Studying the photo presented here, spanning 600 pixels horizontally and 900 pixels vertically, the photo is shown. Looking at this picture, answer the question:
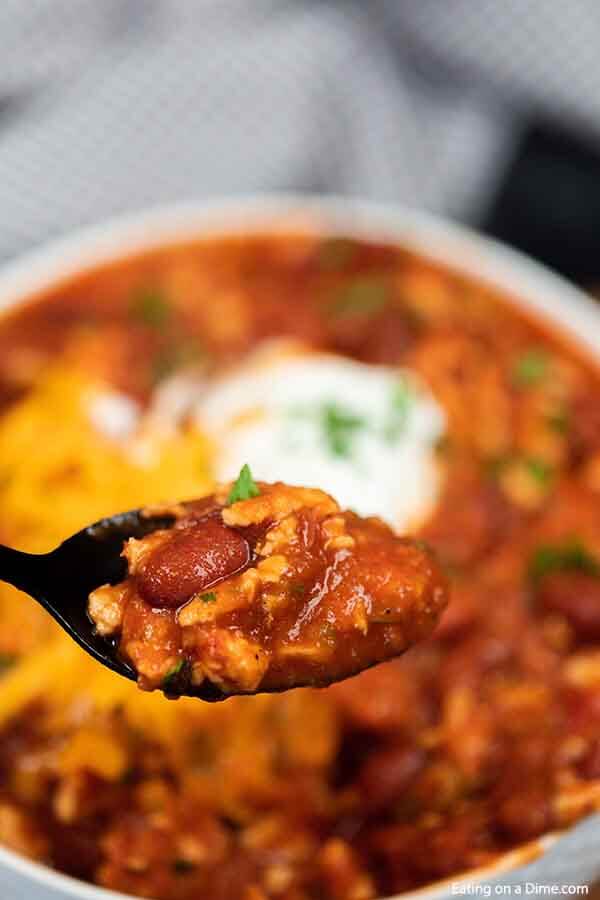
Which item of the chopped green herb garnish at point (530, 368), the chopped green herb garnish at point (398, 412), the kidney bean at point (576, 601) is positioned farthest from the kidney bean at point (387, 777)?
the chopped green herb garnish at point (530, 368)

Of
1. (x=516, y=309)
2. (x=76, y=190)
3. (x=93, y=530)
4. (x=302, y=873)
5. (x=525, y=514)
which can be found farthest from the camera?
(x=76, y=190)

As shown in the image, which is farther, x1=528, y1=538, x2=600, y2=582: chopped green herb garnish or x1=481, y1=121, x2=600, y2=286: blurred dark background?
x1=481, y1=121, x2=600, y2=286: blurred dark background

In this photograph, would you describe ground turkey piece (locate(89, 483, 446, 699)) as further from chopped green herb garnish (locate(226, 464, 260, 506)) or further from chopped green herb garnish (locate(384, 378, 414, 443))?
chopped green herb garnish (locate(384, 378, 414, 443))

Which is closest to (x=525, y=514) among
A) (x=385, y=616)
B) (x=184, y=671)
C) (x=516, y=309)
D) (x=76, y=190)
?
(x=516, y=309)

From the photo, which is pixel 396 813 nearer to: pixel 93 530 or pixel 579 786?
pixel 579 786

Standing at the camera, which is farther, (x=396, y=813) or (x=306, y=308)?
(x=306, y=308)

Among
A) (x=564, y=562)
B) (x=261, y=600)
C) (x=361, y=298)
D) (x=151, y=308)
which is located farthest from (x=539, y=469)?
(x=261, y=600)

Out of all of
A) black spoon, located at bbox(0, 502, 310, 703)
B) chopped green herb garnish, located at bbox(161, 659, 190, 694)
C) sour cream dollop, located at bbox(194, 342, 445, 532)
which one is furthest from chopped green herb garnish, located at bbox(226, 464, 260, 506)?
sour cream dollop, located at bbox(194, 342, 445, 532)
